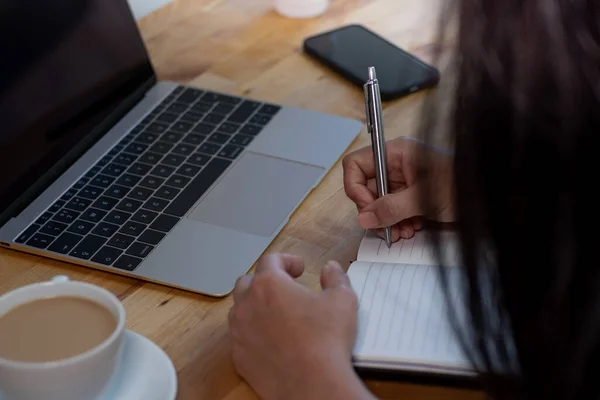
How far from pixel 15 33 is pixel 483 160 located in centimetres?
58

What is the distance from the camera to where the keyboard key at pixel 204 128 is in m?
0.95

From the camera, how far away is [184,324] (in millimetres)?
709

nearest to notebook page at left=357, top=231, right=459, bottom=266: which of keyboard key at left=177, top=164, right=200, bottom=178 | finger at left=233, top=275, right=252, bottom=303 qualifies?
finger at left=233, top=275, right=252, bottom=303

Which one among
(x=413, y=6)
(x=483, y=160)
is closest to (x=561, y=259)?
(x=483, y=160)

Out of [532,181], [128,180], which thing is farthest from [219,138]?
[532,181]

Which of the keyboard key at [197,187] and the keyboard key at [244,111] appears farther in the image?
the keyboard key at [244,111]

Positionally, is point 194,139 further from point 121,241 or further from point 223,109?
point 121,241

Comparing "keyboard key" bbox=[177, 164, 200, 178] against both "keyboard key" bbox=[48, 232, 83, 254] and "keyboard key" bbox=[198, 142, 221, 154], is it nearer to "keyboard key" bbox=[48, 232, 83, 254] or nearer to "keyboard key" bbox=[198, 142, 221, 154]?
"keyboard key" bbox=[198, 142, 221, 154]

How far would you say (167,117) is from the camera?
3.22ft

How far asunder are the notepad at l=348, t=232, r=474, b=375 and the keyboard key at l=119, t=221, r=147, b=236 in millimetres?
224

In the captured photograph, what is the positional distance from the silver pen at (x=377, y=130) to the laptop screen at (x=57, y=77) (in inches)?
14.5

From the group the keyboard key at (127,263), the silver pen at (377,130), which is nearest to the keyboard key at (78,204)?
the keyboard key at (127,263)

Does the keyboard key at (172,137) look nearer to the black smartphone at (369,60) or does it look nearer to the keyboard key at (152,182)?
the keyboard key at (152,182)

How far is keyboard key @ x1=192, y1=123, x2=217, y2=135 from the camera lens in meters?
0.95
